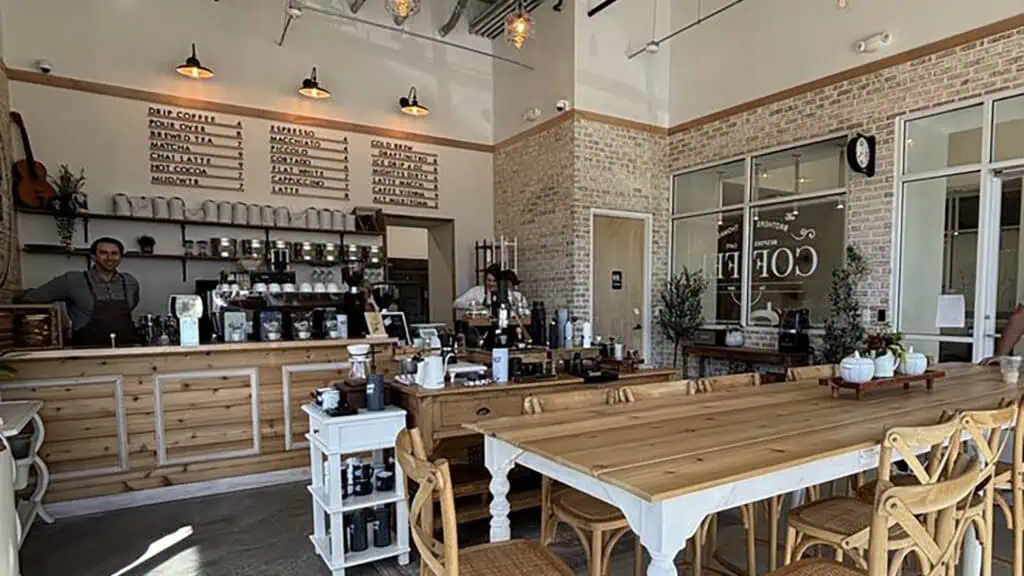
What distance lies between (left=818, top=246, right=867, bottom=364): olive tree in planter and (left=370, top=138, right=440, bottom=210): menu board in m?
5.20

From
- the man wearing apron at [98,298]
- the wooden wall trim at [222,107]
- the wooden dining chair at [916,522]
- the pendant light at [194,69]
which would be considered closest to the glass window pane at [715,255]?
the wooden wall trim at [222,107]

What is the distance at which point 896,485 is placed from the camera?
1926mm

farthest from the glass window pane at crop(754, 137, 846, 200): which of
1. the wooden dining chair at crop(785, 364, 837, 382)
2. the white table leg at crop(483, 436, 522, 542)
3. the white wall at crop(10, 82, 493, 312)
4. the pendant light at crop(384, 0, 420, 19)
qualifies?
the white table leg at crop(483, 436, 522, 542)

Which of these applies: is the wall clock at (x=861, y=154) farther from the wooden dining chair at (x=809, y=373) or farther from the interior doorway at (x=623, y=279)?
the wooden dining chair at (x=809, y=373)

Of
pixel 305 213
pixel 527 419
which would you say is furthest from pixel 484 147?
pixel 527 419

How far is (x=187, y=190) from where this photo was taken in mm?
6453

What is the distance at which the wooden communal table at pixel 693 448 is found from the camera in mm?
1475

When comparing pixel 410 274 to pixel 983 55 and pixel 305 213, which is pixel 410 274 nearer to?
pixel 305 213

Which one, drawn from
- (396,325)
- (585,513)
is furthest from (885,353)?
(396,325)

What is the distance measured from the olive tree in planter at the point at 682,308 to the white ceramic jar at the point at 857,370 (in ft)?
14.4

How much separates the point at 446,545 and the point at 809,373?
2.70 meters

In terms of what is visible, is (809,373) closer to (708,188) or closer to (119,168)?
(708,188)

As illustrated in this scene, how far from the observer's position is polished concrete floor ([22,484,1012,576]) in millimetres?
2949

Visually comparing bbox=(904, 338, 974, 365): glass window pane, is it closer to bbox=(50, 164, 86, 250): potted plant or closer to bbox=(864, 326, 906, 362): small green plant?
bbox=(864, 326, 906, 362): small green plant
